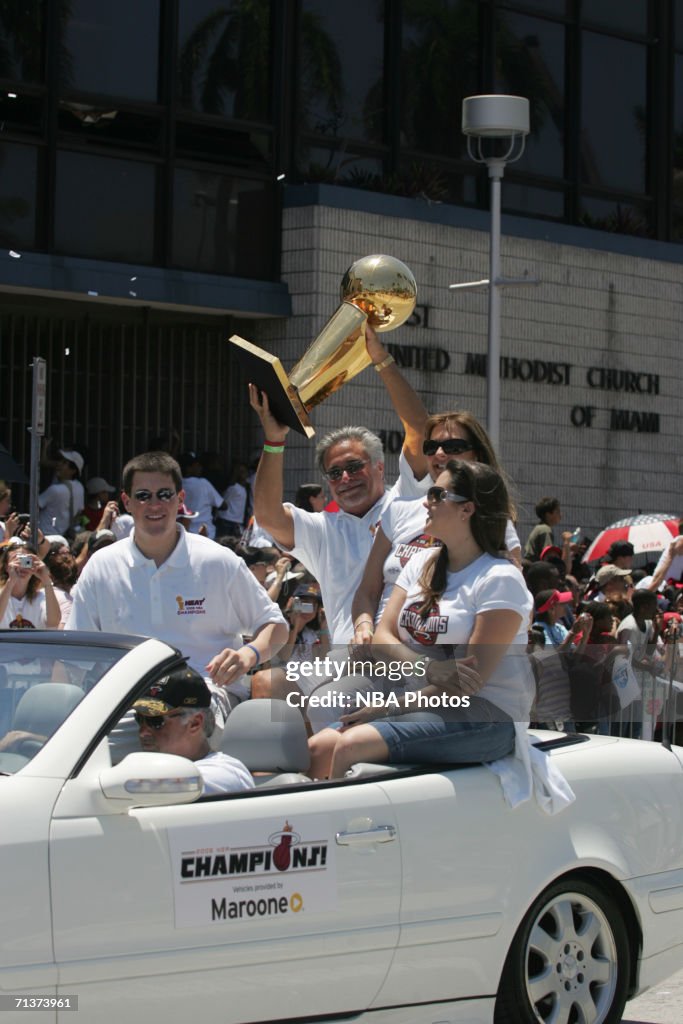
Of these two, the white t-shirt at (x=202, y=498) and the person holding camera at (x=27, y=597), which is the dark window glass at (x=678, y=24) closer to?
the white t-shirt at (x=202, y=498)

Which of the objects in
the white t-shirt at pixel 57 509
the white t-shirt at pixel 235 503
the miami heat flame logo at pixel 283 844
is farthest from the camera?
the white t-shirt at pixel 235 503

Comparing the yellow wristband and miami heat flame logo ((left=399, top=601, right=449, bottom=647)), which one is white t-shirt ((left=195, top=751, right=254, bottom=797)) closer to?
miami heat flame logo ((left=399, top=601, right=449, bottom=647))

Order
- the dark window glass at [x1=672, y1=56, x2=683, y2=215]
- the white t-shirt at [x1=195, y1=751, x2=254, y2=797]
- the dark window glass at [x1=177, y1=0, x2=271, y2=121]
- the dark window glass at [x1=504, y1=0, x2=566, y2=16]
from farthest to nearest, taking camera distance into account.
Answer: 1. the dark window glass at [x1=672, y1=56, x2=683, y2=215]
2. the dark window glass at [x1=504, y1=0, x2=566, y2=16]
3. the dark window glass at [x1=177, y1=0, x2=271, y2=121]
4. the white t-shirt at [x1=195, y1=751, x2=254, y2=797]

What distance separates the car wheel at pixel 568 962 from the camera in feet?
17.5

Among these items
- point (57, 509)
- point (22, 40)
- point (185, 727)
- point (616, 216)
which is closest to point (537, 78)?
point (616, 216)

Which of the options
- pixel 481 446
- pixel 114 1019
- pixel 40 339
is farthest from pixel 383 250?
pixel 114 1019

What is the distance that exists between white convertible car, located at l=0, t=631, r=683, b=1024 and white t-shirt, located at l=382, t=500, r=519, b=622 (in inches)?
34.9

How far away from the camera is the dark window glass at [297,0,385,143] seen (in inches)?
797

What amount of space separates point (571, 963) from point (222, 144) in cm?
1527

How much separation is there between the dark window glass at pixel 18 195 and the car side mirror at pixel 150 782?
14.0 metres

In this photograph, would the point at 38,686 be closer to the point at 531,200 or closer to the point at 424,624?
the point at 424,624

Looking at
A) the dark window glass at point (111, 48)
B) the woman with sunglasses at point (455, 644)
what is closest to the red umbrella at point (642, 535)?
the dark window glass at point (111, 48)

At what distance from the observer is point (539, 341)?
22.0 meters

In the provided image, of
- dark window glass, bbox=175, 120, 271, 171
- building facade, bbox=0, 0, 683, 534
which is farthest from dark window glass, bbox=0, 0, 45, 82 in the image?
dark window glass, bbox=175, 120, 271, 171
